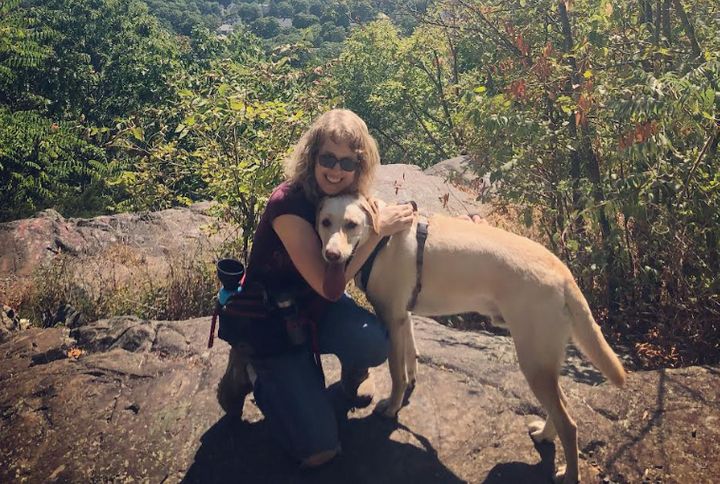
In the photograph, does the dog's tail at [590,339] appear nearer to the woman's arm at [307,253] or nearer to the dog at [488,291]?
the dog at [488,291]

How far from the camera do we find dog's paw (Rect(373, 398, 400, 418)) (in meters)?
2.80

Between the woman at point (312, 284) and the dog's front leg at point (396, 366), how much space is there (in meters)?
0.07

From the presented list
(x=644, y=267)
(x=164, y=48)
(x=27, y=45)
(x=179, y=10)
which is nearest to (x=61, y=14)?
(x=164, y=48)

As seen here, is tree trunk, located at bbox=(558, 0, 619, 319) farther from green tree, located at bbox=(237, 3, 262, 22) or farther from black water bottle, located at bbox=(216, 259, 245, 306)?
green tree, located at bbox=(237, 3, 262, 22)

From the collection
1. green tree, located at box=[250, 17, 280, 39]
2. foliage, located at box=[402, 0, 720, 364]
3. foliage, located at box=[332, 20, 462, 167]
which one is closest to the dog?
foliage, located at box=[402, 0, 720, 364]

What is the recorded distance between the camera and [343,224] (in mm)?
2455

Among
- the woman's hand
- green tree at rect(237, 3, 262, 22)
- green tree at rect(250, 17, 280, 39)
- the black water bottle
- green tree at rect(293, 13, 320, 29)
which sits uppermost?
green tree at rect(237, 3, 262, 22)

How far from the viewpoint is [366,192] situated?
2717mm

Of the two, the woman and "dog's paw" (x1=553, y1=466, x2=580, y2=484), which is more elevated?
the woman

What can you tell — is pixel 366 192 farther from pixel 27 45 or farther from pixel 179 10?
pixel 179 10

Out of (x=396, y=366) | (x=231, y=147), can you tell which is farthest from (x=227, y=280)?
(x=231, y=147)

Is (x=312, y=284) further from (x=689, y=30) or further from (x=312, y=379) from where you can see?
(x=689, y=30)

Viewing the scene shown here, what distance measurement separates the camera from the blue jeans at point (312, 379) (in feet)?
7.84

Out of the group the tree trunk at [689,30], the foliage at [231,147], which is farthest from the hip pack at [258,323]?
the tree trunk at [689,30]
